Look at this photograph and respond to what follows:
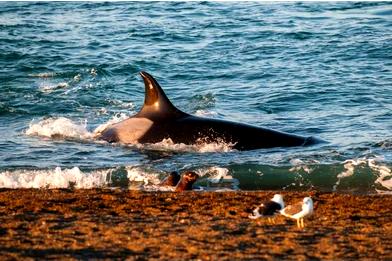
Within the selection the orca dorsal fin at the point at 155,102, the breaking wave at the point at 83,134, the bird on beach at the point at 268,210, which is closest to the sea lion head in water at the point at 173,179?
the breaking wave at the point at 83,134

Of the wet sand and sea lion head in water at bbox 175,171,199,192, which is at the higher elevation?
the wet sand

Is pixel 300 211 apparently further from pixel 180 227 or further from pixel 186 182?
pixel 186 182

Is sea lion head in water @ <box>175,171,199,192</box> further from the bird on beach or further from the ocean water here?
the bird on beach

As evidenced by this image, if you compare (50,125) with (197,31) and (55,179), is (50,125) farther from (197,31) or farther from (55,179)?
(197,31)

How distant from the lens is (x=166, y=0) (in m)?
39.4

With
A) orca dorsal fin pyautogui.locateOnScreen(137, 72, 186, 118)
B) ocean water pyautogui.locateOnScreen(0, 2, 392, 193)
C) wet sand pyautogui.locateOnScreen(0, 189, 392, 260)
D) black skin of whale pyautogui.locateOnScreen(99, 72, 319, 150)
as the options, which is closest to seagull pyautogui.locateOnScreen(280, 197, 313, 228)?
wet sand pyautogui.locateOnScreen(0, 189, 392, 260)

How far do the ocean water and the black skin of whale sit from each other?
177 mm

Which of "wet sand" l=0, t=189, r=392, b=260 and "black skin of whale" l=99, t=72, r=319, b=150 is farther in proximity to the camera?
"black skin of whale" l=99, t=72, r=319, b=150

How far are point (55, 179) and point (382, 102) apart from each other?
9023mm

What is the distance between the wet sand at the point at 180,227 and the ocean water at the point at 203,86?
5.85ft

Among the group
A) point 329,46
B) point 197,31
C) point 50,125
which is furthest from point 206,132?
point 197,31

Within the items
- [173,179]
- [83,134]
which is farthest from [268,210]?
[83,134]

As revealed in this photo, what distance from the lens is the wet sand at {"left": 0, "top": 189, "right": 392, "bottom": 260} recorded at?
8.38 metres

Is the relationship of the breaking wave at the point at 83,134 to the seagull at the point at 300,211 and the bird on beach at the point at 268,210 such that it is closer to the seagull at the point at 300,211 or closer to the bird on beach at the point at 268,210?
the bird on beach at the point at 268,210
